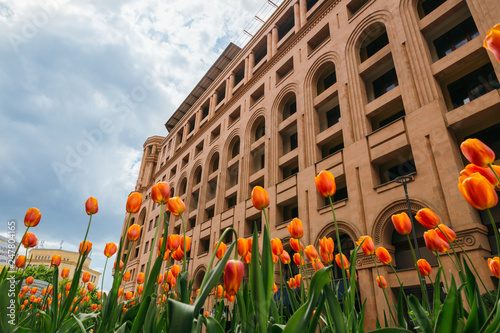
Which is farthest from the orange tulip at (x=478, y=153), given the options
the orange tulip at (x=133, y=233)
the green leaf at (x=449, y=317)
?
the orange tulip at (x=133, y=233)

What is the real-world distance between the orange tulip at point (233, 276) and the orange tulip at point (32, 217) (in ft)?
7.68

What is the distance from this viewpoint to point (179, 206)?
217cm

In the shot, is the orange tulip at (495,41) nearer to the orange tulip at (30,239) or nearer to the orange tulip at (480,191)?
the orange tulip at (480,191)

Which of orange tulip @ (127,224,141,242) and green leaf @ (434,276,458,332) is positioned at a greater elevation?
orange tulip @ (127,224,141,242)

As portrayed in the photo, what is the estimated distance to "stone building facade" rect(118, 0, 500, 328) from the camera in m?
10.9

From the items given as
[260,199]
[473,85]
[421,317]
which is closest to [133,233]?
[260,199]

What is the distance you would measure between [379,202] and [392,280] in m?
3.14

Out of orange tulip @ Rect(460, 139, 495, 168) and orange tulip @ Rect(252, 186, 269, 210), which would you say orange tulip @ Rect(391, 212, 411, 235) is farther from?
orange tulip @ Rect(252, 186, 269, 210)

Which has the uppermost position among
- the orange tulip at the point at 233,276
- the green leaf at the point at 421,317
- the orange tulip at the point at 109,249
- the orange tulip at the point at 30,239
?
the orange tulip at the point at 30,239

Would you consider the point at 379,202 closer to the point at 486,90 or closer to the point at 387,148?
the point at 387,148

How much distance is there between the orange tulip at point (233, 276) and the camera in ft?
4.45

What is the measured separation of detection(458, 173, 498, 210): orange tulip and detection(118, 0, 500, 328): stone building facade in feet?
31.3

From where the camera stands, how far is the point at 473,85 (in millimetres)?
12281

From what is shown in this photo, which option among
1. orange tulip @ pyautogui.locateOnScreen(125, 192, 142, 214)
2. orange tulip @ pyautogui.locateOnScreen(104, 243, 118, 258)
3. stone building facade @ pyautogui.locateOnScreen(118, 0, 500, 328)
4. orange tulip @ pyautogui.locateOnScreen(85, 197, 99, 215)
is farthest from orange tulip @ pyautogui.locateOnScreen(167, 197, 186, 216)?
stone building facade @ pyautogui.locateOnScreen(118, 0, 500, 328)
